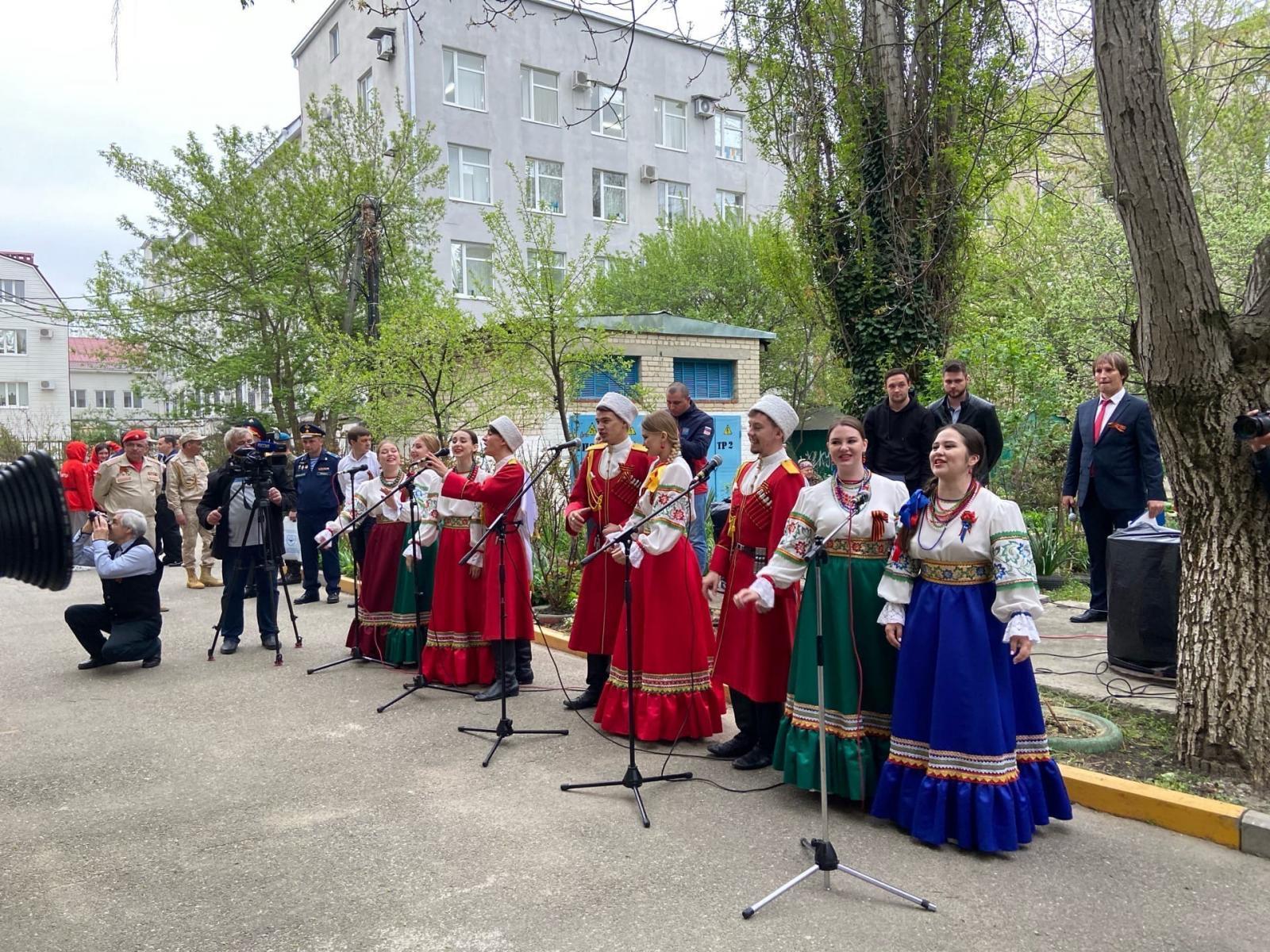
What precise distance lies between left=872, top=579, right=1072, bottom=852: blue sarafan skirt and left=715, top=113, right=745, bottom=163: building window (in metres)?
34.3

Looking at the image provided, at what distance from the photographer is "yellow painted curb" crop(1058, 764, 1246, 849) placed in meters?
4.28

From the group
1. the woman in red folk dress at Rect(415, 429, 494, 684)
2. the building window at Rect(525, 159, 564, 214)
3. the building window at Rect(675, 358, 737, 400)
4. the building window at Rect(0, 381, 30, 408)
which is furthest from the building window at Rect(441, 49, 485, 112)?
the building window at Rect(0, 381, 30, 408)

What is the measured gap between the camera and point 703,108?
3466cm

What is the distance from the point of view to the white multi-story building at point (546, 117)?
29.0m

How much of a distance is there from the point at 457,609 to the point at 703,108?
31276 mm

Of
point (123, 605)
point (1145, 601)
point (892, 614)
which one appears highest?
point (892, 614)

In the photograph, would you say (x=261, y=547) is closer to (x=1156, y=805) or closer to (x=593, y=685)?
(x=593, y=685)

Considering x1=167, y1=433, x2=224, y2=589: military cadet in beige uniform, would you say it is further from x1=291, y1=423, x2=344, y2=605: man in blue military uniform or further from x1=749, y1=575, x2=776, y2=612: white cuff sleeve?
x1=749, y1=575, x2=776, y2=612: white cuff sleeve

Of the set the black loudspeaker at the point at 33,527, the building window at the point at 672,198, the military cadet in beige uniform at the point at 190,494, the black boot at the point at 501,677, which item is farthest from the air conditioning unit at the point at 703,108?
the black loudspeaker at the point at 33,527

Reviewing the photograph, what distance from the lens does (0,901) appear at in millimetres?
3920

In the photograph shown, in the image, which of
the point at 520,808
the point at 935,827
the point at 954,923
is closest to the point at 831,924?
the point at 954,923

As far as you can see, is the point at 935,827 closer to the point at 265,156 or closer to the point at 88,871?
the point at 88,871

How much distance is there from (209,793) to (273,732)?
113 centimetres

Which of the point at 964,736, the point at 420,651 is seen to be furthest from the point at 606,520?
the point at 964,736
